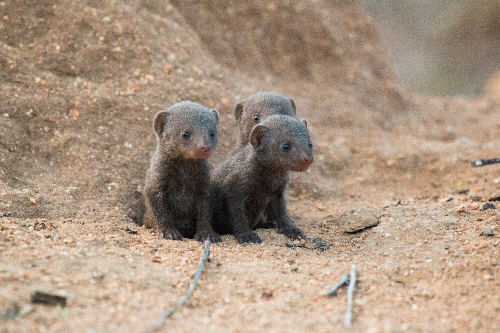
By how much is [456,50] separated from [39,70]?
1700 cm

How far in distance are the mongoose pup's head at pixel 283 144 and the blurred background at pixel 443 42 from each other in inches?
488

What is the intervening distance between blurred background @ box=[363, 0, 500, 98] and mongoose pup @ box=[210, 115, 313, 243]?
1235 cm

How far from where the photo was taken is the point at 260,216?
6.25 meters

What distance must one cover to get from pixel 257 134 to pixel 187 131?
0.83m

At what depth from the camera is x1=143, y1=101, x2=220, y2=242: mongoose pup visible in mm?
5121

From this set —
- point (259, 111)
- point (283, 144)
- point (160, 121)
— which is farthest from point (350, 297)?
point (259, 111)

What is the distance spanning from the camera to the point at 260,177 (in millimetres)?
5551

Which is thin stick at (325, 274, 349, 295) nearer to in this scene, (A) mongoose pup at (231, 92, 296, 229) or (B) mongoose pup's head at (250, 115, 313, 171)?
(B) mongoose pup's head at (250, 115, 313, 171)

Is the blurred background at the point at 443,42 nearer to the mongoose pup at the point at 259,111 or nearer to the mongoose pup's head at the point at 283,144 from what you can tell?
the mongoose pup at the point at 259,111

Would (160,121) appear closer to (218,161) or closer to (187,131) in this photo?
(187,131)

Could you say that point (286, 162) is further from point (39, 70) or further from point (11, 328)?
point (39, 70)

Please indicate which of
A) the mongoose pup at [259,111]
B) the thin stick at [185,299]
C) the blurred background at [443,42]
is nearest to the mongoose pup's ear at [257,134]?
the mongoose pup at [259,111]

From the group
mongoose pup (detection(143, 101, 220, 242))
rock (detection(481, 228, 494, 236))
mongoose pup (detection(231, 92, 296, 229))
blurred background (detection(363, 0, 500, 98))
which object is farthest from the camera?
blurred background (detection(363, 0, 500, 98))

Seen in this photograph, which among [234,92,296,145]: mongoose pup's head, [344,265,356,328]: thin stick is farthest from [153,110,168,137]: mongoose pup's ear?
[344,265,356,328]: thin stick
